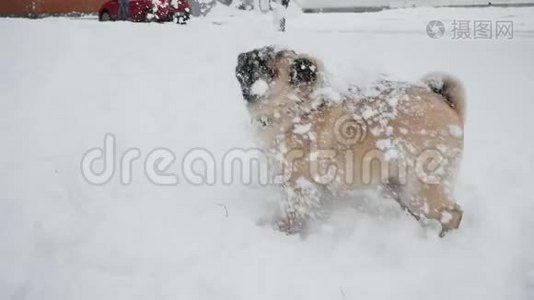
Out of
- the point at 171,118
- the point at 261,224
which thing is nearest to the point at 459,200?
the point at 261,224

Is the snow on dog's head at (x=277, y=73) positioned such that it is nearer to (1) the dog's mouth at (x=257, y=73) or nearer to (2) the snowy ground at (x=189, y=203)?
(1) the dog's mouth at (x=257, y=73)

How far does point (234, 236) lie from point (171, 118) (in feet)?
5.51

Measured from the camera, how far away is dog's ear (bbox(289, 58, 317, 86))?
2.46 m

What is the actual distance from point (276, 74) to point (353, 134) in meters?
0.56

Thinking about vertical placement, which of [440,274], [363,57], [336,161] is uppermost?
[363,57]

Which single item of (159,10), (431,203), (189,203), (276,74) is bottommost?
(189,203)

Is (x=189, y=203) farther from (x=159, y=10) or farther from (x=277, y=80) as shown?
(x=159, y=10)

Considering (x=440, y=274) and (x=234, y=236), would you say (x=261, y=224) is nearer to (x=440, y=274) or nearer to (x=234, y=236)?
(x=234, y=236)

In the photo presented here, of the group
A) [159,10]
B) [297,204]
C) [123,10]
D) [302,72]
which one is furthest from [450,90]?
[123,10]

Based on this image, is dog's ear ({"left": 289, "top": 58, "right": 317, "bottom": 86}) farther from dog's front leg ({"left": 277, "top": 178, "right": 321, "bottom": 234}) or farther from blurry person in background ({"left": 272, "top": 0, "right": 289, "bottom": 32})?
blurry person in background ({"left": 272, "top": 0, "right": 289, "bottom": 32})

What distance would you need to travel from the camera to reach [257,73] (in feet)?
8.09

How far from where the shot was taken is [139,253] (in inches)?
88.6

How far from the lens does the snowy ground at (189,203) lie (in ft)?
6.88

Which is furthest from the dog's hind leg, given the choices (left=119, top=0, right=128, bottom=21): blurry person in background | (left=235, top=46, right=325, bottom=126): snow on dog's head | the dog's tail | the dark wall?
(left=119, top=0, right=128, bottom=21): blurry person in background
